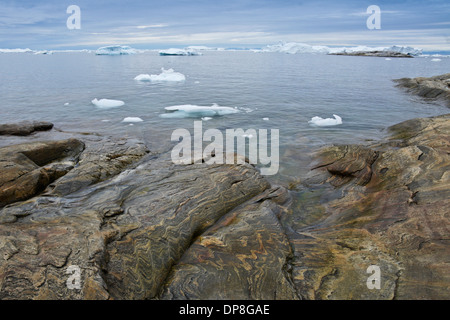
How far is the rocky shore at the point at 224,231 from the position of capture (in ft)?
12.6

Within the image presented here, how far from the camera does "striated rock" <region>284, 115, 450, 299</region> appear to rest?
388cm

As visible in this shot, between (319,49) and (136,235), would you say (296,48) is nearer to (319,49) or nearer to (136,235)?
(319,49)

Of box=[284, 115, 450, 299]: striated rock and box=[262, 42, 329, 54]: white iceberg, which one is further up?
box=[262, 42, 329, 54]: white iceberg

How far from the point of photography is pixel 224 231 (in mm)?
5027

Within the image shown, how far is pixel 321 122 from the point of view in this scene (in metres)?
14.3

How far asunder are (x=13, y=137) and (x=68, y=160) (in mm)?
4590

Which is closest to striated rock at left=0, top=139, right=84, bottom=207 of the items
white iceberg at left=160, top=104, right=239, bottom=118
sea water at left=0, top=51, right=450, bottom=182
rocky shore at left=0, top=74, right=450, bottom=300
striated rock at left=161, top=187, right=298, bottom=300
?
rocky shore at left=0, top=74, right=450, bottom=300

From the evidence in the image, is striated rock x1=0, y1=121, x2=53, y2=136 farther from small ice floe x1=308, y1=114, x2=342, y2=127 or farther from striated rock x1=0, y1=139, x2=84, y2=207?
small ice floe x1=308, y1=114, x2=342, y2=127

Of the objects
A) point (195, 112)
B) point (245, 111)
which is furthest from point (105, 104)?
point (245, 111)

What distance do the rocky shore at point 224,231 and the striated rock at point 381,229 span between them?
2 cm

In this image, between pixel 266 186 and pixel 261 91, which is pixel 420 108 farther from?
pixel 266 186

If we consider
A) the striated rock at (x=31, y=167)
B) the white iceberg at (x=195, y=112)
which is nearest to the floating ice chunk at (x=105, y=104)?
the white iceberg at (x=195, y=112)

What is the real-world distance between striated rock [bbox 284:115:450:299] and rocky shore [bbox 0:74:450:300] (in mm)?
19

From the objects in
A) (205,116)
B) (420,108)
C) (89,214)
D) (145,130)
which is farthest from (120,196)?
(420,108)
